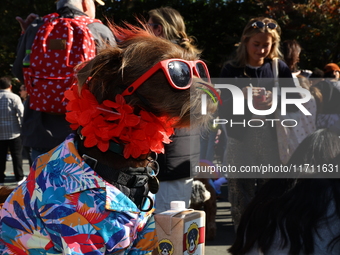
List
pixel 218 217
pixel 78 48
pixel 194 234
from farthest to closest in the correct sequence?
pixel 218 217
pixel 78 48
pixel 194 234

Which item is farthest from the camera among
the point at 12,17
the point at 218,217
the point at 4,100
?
the point at 12,17

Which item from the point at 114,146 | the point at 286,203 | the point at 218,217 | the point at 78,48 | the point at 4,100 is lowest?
the point at 218,217

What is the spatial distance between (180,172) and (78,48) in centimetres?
119

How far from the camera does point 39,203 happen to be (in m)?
2.01

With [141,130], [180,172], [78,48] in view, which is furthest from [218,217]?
[141,130]

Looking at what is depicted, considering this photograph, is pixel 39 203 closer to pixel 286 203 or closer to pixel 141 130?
pixel 141 130

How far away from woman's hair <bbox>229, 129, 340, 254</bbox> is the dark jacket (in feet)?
→ 4.67

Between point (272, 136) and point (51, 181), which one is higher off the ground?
point (51, 181)

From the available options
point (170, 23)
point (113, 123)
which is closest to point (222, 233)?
point (170, 23)

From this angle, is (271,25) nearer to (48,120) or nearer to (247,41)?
(247,41)

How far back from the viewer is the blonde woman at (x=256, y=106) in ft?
13.5

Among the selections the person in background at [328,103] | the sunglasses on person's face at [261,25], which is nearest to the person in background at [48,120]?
the sunglasses on person's face at [261,25]

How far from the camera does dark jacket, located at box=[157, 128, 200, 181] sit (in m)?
3.42

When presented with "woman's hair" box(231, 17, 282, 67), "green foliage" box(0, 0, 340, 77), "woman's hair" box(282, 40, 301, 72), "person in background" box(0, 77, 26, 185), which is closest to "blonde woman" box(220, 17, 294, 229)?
"woman's hair" box(231, 17, 282, 67)
